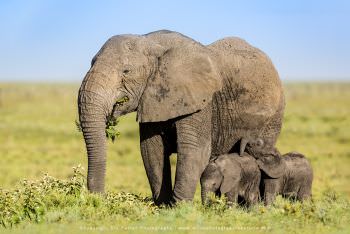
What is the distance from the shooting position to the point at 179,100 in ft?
37.1

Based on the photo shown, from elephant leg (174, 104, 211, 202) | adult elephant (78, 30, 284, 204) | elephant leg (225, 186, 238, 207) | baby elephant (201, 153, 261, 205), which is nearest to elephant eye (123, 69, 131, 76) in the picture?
adult elephant (78, 30, 284, 204)

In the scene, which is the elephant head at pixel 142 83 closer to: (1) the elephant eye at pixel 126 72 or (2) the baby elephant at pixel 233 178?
(1) the elephant eye at pixel 126 72

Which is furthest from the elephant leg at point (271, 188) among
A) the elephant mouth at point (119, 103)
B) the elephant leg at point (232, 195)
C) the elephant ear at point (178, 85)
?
the elephant mouth at point (119, 103)

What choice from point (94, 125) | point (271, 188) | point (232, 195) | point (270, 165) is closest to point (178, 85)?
point (94, 125)

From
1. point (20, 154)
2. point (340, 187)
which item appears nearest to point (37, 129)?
point (20, 154)

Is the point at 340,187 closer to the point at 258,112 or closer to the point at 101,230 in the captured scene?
the point at 258,112

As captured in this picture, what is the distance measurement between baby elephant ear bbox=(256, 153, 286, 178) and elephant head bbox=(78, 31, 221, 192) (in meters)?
1.47

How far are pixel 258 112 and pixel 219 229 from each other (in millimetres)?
3045

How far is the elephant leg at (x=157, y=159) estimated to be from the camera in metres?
11.7

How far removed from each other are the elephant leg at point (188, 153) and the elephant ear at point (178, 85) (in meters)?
0.18

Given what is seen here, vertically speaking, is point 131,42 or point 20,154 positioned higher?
point 131,42

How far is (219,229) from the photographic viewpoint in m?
9.68

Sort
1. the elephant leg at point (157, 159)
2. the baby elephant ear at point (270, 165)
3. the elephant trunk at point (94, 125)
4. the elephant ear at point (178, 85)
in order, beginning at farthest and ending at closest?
the baby elephant ear at point (270, 165)
the elephant leg at point (157, 159)
the elephant ear at point (178, 85)
the elephant trunk at point (94, 125)

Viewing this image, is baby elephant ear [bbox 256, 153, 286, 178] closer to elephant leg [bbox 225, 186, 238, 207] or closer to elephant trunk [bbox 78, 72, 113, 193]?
elephant leg [bbox 225, 186, 238, 207]
